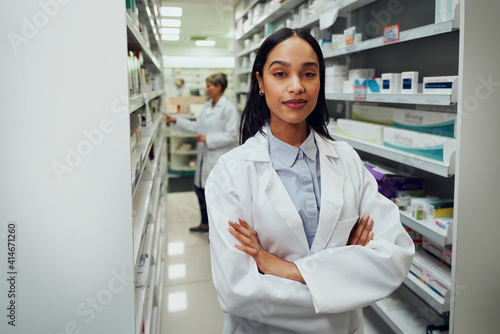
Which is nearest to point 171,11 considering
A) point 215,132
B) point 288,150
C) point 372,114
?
point 215,132

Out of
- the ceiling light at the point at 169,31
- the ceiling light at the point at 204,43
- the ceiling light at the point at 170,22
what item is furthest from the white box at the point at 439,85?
the ceiling light at the point at 204,43

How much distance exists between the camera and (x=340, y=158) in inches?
58.9

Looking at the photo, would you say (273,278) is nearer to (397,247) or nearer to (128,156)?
(397,247)

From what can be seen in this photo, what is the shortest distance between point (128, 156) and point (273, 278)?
63 cm

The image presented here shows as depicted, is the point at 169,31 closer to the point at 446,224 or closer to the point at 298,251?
the point at 446,224

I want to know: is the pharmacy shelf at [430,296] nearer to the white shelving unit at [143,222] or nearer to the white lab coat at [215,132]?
the white shelving unit at [143,222]

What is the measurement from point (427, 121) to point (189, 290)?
2.50 metres

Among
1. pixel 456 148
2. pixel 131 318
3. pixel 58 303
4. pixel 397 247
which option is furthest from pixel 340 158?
pixel 58 303

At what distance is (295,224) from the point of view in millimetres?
1305

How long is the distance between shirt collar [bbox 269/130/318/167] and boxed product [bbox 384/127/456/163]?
0.83 m

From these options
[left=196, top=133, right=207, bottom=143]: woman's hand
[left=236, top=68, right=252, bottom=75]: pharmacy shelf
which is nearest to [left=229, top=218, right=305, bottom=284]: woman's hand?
[left=196, top=133, right=207, bottom=143]: woman's hand

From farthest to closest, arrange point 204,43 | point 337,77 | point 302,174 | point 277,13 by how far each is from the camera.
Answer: point 204,43
point 277,13
point 337,77
point 302,174

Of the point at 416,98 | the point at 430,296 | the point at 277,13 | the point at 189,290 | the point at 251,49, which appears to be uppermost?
the point at 277,13

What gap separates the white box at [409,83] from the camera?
228 centimetres
